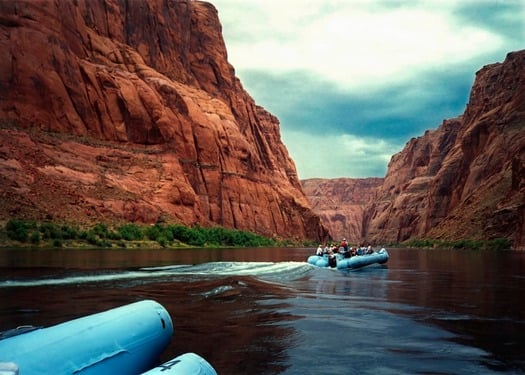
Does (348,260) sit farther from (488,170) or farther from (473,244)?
(488,170)

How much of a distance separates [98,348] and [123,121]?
8349 cm

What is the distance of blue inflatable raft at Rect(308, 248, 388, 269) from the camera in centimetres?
3206

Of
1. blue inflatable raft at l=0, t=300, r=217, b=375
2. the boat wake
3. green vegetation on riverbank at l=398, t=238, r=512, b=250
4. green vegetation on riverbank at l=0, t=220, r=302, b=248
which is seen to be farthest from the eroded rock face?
blue inflatable raft at l=0, t=300, r=217, b=375

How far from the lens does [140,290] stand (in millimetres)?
16984

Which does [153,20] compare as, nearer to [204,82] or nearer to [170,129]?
[204,82]

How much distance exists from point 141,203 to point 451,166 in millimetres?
99869

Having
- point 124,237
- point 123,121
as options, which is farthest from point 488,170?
point 124,237

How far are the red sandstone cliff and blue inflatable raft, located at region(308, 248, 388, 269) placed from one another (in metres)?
33.3

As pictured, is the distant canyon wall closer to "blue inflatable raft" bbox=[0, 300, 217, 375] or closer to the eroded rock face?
the eroded rock face

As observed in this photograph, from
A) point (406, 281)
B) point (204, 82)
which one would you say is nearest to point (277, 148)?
point (204, 82)

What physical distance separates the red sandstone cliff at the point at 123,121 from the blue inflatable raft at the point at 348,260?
33.3 m

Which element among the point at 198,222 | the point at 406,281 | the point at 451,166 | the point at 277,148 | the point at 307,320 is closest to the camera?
the point at 307,320

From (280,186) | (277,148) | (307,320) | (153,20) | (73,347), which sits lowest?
(307,320)

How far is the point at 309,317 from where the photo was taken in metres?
12.9
